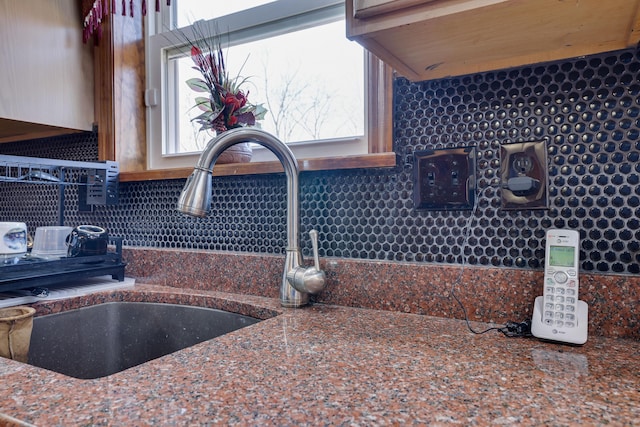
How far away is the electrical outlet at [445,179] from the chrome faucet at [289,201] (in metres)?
0.26

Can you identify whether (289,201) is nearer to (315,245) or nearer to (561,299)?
(315,245)

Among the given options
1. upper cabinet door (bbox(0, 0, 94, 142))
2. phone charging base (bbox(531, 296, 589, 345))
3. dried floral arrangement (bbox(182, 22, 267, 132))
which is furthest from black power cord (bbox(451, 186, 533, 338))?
upper cabinet door (bbox(0, 0, 94, 142))

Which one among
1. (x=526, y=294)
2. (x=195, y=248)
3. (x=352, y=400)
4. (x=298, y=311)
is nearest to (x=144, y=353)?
(x=195, y=248)

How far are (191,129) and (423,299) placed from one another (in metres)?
0.99

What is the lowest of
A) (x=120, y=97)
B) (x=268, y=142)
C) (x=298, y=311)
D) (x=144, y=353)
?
(x=144, y=353)

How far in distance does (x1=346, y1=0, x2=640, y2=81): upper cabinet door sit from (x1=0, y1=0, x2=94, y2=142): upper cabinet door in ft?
3.65

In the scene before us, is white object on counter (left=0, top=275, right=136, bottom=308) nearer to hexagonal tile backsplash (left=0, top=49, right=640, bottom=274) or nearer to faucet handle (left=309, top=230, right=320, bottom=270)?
hexagonal tile backsplash (left=0, top=49, right=640, bottom=274)

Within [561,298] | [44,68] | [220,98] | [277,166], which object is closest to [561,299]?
[561,298]

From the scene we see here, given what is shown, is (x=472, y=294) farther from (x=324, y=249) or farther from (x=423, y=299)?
(x=324, y=249)

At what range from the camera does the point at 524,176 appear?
32.1 inches

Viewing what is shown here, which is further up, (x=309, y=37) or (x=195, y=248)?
(x=309, y=37)

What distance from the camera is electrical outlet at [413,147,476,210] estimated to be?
2.86 ft

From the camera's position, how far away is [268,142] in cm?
94

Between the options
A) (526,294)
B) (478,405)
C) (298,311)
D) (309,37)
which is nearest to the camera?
(478,405)
